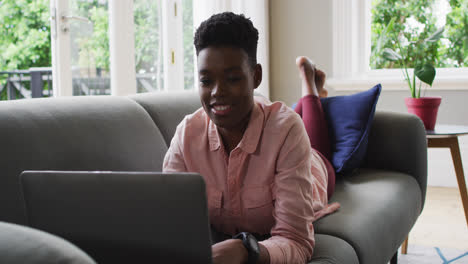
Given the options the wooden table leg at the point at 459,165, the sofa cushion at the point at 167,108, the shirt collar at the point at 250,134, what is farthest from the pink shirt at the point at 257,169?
the wooden table leg at the point at 459,165

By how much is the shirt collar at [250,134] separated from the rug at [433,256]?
1376 mm

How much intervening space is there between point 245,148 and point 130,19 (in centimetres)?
189

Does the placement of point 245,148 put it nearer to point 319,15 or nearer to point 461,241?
point 461,241

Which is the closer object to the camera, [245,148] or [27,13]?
[245,148]

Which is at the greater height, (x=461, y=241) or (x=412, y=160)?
(x=412, y=160)

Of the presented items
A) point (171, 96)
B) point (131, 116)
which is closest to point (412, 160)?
point (171, 96)

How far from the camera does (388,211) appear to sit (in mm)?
1594

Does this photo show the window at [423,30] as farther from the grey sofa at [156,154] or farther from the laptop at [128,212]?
the laptop at [128,212]

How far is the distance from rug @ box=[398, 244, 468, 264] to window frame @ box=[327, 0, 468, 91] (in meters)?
1.63

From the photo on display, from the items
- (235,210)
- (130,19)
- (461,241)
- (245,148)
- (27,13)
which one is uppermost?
(27,13)

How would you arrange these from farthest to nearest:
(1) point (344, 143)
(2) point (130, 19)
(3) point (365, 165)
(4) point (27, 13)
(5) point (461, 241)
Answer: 1. (4) point (27, 13)
2. (2) point (130, 19)
3. (5) point (461, 241)
4. (3) point (365, 165)
5. (1) point (344, 143)

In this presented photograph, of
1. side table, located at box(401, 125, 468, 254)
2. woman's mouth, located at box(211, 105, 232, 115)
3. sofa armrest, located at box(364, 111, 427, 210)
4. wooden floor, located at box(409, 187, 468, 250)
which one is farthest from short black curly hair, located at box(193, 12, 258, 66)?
wooden floor, located at box(409, 187, 468, 250)

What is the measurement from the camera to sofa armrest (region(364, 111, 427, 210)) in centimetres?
202

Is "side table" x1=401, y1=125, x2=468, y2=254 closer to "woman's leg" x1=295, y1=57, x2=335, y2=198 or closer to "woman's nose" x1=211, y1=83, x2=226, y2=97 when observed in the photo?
"woman's leg" x1=295, y1=57, x2=335, y2=198
